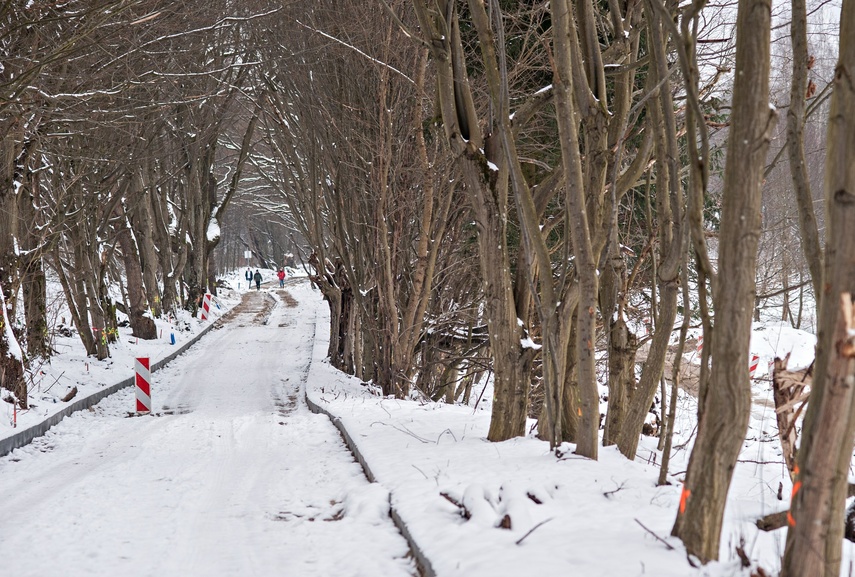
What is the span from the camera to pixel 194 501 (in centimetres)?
622

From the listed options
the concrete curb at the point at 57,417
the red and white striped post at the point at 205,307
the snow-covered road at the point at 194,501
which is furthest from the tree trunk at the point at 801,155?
the red and white striped post at the point at 205,307

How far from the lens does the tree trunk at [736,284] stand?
10.8ft

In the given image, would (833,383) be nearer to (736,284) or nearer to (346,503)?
(736,284)

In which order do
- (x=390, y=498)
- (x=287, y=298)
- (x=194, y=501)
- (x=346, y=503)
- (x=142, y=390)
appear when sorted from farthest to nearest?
(x=287, y=298) → (x=142, y=390) → (x=194, y=501) → (x=346, y=503) → (x=390, y=498)

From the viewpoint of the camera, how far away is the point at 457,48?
24.1 feet

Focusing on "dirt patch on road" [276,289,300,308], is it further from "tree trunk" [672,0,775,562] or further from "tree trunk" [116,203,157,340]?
"tree trunk" [672,0,775,562]

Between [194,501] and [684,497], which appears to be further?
[194,501]

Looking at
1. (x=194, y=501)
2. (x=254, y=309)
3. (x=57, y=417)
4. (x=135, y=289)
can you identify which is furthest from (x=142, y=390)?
(x=254, y=309)

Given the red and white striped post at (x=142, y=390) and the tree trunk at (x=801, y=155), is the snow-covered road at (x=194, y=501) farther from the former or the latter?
the tree trunk at (x=801, y=155)

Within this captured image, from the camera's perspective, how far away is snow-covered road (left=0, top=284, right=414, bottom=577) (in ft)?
15.4

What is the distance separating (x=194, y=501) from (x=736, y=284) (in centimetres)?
465

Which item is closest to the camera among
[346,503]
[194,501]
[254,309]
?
[346,503]

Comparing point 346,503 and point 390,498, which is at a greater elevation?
point 390,498

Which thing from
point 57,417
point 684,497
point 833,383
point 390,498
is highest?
point 833,383
